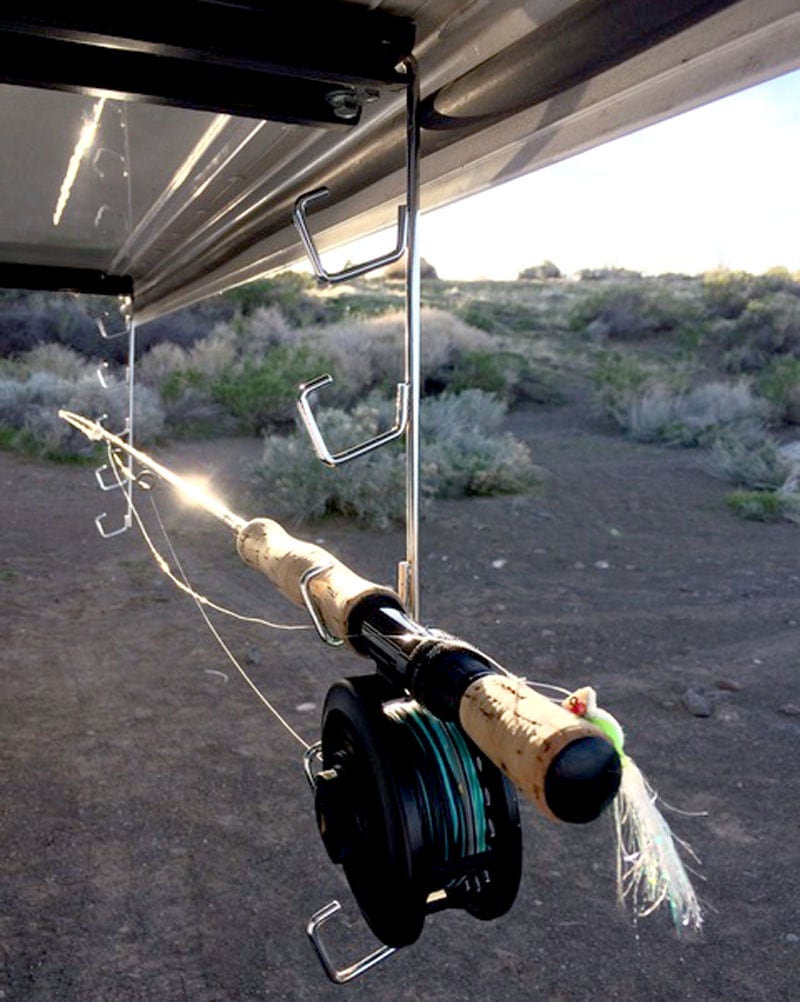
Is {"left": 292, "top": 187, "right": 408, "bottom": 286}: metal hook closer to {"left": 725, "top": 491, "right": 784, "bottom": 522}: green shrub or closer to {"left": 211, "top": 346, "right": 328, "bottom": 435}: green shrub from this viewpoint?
{"left": 725, "top": 491, "right": 784, "bottom": 522}: green shrub

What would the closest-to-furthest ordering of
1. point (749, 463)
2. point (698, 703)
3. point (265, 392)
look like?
1. point (698, 703)
2. point (749, 463)
3. point (265, 392)

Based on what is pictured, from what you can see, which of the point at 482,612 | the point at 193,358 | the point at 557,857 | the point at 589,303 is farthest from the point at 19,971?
the point at 589,303

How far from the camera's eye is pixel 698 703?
5.11 meters

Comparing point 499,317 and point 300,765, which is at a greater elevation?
point 499,317

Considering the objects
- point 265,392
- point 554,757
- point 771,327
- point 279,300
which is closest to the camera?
point 554,757

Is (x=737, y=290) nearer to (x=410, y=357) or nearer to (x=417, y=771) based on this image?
(x=410, y=357)

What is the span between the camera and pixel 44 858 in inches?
137

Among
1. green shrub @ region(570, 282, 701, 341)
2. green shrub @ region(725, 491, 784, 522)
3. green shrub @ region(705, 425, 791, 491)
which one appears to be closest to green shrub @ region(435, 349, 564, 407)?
green shrub @ region(705, 425, 791, 491)

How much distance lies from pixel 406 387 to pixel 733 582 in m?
6.68

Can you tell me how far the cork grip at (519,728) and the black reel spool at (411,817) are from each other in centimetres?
15

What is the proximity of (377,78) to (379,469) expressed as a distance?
8114 mm

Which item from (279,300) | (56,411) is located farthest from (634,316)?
(56,411)

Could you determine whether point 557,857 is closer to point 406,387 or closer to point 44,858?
point 44,858

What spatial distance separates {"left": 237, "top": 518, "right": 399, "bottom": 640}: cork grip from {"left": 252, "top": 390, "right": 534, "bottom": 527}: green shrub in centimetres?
713
